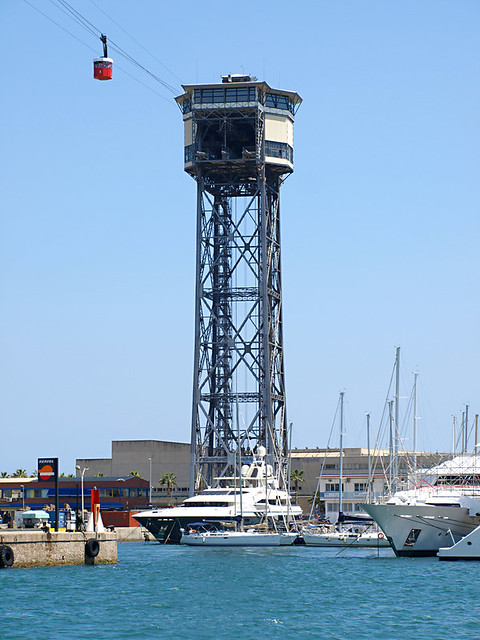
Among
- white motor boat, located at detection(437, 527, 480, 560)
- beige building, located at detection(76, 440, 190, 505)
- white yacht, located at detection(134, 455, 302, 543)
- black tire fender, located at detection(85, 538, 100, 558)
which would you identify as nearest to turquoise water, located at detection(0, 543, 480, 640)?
black tire fender, located at detection(85, 538, 100, 558)

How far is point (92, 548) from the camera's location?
72.2 m

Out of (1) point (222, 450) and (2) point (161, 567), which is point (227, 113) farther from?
(2) point (161, 567)

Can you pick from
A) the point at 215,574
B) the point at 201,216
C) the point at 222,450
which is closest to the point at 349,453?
the point at 222,450

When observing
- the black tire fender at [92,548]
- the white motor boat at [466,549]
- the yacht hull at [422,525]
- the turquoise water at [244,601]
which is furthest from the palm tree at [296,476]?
the black tire fender at [92,548]

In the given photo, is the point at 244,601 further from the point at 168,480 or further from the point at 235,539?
the point at 168,480

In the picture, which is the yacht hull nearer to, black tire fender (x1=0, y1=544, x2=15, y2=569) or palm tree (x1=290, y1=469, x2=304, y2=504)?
black tire fender (x1=0, y1=544, x2=15, y2=569)

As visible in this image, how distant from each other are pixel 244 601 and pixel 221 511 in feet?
206

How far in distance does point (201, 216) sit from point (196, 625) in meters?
97.4

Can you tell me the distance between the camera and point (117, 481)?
498 feet

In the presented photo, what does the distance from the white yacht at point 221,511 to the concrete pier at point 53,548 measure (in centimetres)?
4327

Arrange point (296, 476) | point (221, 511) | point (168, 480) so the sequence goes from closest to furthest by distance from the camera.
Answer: point (221, 511) → point (168, 480) → point (296, 476)

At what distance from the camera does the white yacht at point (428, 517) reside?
3474 inches

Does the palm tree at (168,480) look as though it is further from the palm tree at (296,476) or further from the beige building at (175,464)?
the palm tree at (296,476)

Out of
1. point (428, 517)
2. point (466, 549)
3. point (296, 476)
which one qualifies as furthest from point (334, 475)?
point (466, 549)
